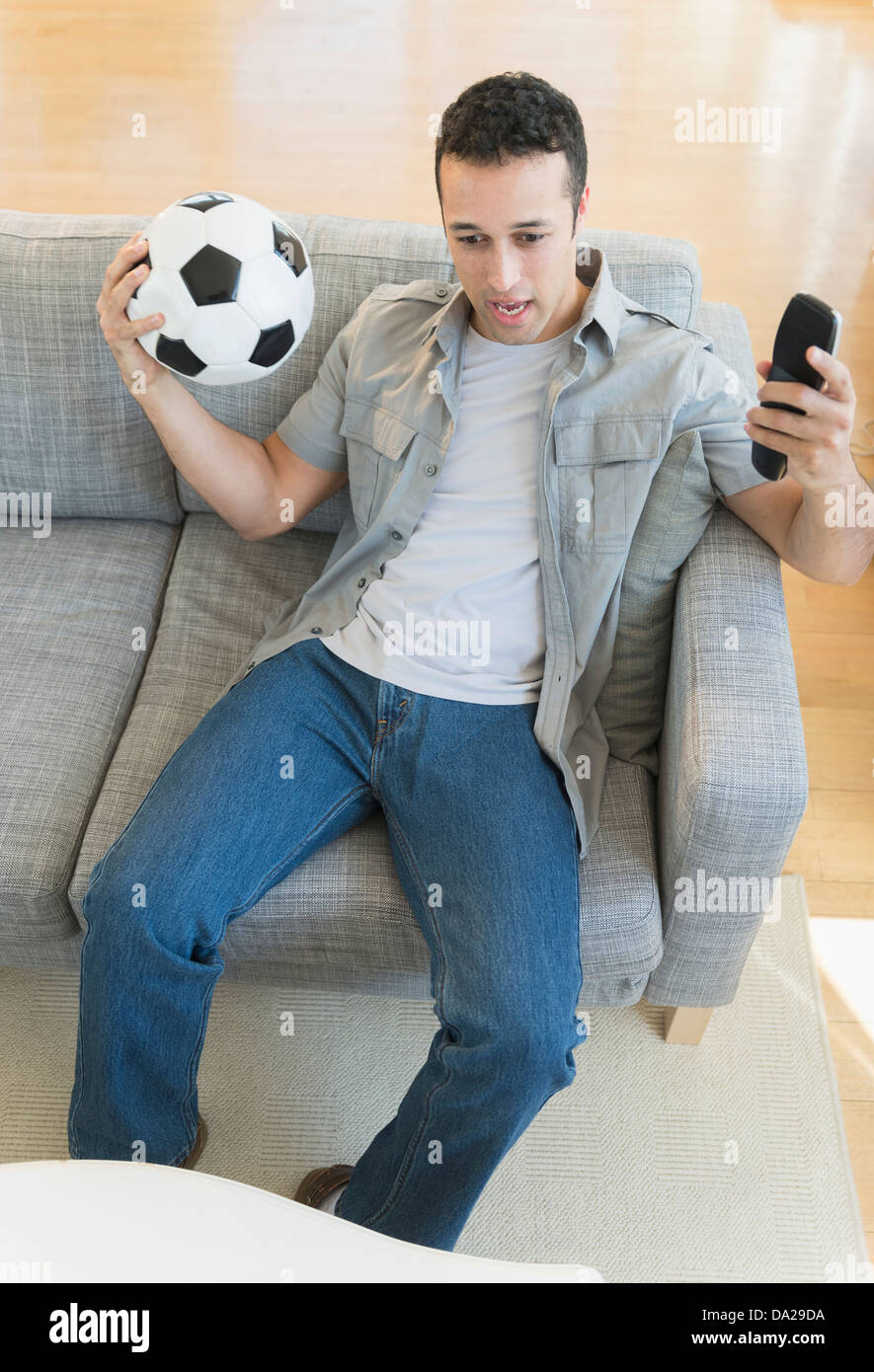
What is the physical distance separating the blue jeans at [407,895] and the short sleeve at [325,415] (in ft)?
1.13

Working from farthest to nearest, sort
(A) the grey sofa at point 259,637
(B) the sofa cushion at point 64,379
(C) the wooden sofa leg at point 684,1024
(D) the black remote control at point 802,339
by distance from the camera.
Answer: (B) the sofa cushion at point 64,379
(C) the wooden sofa leg at point 684,1024
(A) the grey sofa at point 259,637
(D) the black remote control at point 802,339

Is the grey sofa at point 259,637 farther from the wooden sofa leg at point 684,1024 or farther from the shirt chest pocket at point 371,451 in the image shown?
the shirt chest pocket at point 371,451

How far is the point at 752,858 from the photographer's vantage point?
51.7 inches

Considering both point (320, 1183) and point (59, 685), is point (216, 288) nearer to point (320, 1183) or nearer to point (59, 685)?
point (59, 685)

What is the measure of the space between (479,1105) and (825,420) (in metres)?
0.81

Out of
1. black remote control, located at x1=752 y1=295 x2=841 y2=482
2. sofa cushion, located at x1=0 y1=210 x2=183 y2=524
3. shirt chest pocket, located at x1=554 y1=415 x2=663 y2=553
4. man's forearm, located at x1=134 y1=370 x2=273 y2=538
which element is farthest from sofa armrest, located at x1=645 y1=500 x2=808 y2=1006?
sofa cushion, located at x1=0 y1=210 x2=183 y2=524

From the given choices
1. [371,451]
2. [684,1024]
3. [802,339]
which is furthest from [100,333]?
[684,1024]

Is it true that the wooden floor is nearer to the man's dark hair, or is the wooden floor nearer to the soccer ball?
the man's dark hair

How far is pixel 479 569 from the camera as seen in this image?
144cm

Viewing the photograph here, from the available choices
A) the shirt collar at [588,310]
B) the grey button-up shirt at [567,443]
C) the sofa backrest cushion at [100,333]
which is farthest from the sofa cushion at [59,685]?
the shirt collar at [588,310]

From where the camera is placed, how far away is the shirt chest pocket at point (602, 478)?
4.60 ft

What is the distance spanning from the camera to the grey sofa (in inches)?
53.3

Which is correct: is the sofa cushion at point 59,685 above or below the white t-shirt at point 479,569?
below

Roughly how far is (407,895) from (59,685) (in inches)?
24.1
